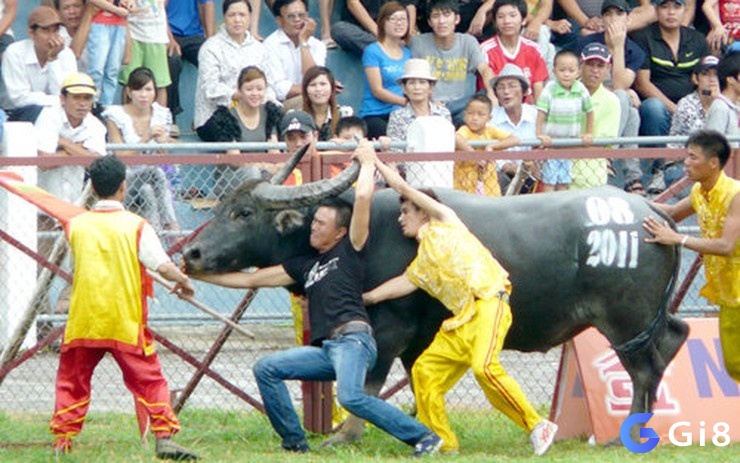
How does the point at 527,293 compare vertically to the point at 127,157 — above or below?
below

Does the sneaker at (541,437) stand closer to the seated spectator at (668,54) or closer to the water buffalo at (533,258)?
the water buffalo at (533,258)

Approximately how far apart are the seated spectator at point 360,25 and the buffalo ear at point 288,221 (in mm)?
5921

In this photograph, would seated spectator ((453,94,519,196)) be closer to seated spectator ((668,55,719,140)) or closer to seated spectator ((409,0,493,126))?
seated spectator ((409,0,493,126))

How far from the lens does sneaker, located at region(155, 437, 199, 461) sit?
9.87 meters

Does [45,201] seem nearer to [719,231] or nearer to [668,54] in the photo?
[719,231]

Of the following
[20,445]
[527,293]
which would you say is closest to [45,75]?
[20,445]

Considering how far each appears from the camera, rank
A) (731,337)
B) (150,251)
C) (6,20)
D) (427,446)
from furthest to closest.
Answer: (6,20)
(731,337)
(427,446)
(150,251)

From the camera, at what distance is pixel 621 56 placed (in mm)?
16516

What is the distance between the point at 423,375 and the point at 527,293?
3.08ft

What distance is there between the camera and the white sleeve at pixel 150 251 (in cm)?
980

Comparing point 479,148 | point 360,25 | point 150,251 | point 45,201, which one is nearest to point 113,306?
point 150,251

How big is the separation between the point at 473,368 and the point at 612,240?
4.20 ft

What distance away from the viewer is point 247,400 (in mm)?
11453

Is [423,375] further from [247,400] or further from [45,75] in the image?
[45,75]
